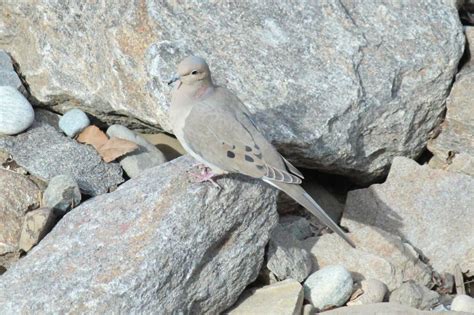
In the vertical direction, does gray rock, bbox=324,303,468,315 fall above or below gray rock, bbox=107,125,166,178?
below

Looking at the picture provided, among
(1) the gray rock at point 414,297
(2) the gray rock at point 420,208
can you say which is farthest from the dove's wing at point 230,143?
(2) the gray rock at point 420,208

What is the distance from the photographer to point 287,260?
589cm

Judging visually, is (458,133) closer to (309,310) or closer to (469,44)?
(469,44)

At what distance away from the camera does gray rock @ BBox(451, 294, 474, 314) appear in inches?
227

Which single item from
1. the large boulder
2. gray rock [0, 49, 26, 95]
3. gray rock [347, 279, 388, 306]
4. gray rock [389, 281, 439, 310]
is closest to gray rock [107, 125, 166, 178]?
the large boulder

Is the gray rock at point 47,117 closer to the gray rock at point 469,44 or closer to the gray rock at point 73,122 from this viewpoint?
the gray rock at point 73,122

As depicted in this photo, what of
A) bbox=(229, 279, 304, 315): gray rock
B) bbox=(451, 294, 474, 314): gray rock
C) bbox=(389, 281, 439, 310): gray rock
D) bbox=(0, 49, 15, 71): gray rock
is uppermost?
bbox=(0, 49, 15, 71): gray rock

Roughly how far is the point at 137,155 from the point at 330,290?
5.77 ft

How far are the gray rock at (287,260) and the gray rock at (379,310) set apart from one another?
14.0 inches

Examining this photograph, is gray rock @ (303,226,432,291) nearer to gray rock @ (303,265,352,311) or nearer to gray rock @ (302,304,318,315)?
gray rock @ (303,265,352,311)

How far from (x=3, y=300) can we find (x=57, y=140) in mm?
1856

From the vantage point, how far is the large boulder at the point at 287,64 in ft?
21.3

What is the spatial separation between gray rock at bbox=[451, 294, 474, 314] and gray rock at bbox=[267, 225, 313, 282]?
36.7 inches

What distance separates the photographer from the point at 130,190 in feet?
18.4
